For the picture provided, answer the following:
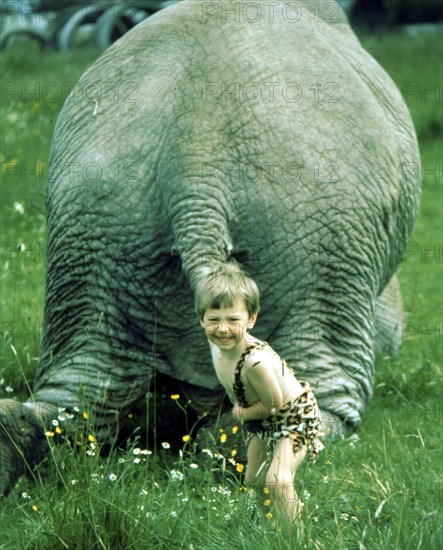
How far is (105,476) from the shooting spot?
4.34m

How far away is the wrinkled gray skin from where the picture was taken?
17.1ft

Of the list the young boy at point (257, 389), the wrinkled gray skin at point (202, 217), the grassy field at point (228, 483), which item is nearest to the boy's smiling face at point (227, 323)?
the young boy at point (257, 389)

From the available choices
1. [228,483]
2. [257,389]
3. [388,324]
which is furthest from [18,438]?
[388,324]

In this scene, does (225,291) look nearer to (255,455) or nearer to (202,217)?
(255,455)

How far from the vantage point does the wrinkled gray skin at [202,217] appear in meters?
5.20

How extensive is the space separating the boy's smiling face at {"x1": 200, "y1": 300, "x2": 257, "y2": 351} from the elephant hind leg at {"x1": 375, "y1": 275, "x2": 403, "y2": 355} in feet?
9.99

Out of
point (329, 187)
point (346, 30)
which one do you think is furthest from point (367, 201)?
point (346, 30)

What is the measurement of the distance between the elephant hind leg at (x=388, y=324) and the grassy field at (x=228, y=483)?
0.34ft

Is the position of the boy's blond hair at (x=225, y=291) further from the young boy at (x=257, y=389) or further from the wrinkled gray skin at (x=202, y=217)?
the wrinkled gray skin at (x=202, y=217)

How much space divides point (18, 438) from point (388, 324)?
291 cm

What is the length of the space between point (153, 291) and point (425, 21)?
1866 cm

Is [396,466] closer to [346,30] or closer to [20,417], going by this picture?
[20,417]

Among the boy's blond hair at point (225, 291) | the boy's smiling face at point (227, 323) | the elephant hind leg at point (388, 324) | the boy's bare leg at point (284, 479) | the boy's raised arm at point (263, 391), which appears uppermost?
the boy's blond hair at point (225, 291)

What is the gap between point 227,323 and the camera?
4.34 metres
